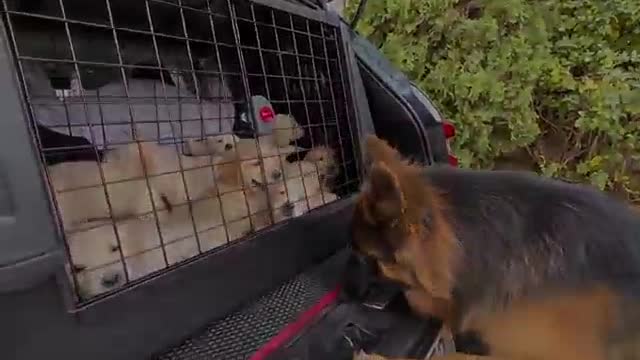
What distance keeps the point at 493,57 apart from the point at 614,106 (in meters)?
0.78

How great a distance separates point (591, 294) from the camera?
1587 mm

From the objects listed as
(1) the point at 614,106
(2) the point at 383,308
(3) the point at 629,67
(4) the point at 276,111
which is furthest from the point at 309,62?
(3) the point at 629,67

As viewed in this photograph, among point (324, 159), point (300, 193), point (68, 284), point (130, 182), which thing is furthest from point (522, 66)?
point (68, 284)

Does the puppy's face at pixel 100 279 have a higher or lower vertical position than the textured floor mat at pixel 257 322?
higher

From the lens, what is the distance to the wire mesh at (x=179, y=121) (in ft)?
4.80

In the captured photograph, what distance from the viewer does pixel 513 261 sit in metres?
1.63

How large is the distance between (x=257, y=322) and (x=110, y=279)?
33cm

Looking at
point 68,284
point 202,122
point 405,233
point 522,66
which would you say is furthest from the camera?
point 522,66

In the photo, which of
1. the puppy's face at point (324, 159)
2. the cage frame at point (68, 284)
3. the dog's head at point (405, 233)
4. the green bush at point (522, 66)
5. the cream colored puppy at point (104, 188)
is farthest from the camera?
the green bush at point (522, 66)

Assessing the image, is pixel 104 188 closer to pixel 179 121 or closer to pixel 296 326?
pixel 296 326

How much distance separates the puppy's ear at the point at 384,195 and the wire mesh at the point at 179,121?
1.08 ft

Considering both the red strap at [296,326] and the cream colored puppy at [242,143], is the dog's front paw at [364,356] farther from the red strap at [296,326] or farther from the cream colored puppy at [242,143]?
the cream colored puppy at [242,143]

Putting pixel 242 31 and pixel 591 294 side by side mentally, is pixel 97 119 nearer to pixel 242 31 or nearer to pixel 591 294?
Answer: pixel 242 31

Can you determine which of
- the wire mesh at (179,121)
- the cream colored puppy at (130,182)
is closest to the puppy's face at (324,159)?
the wire mesh at (179,121)
